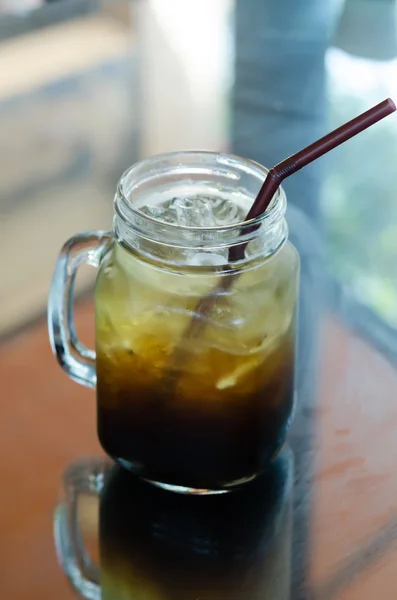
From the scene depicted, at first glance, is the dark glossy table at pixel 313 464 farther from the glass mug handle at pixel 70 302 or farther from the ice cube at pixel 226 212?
the ice cube at pixel 226 212

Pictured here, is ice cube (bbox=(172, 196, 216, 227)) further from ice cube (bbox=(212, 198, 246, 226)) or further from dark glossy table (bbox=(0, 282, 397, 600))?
dark glossy table (bbox=(0, 282, 397, 600))

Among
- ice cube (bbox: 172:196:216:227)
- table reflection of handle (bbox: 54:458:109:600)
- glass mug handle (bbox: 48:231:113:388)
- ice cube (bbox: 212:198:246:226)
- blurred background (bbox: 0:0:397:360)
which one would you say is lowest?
blurred background (bbox: 0:0:397:360)

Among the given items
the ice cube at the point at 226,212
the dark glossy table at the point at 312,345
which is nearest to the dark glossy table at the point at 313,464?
the dark glossy table at the point at 312,345

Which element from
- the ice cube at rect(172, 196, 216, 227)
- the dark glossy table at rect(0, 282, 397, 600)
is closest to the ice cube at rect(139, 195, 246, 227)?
the ice cube at rect(172, 196, 216, 227)

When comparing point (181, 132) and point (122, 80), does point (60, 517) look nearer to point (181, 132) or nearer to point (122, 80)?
point (181, 132)

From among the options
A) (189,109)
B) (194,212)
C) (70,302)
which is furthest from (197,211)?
(189,109)

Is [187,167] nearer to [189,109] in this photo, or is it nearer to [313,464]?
[313,464]
